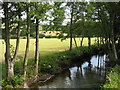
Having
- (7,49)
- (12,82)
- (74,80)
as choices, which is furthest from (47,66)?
(7,49)

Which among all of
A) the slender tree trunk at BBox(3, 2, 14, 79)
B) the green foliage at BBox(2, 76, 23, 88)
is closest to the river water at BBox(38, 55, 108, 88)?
the green foliage at BBox(2, 76, 23, 88)

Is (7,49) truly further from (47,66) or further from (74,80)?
(74,80)

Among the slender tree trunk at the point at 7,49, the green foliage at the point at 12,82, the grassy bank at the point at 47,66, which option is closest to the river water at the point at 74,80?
the grassy bank at the point at 47,66

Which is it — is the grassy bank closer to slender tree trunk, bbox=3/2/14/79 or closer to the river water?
slender tree trunk, bbox=3/2/14/79

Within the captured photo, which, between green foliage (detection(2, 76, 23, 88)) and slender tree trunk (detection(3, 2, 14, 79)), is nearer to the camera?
slender tree trunk (detection(3, 2, 14, 79))

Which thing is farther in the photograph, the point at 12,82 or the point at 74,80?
the point at 74,80

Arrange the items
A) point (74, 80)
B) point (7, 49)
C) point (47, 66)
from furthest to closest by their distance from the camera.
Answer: point (47, 66)
point (74, 80)
point (7, 49)

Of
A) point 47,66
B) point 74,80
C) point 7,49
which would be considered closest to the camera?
point 7,49

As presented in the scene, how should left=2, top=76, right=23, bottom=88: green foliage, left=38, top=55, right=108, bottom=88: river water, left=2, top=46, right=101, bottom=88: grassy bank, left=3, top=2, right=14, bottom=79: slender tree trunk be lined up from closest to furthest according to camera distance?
left=3, top=2, right=14, bottom=79: slender tree trunk, left=2, top=76, right=23, bottom=88: green foliage, left=2, top=46, right=101, bottom=88: grassy bank, left=38, top=55, right=108, bottom=88: river water

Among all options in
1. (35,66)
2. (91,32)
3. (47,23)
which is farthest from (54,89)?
(91,32)

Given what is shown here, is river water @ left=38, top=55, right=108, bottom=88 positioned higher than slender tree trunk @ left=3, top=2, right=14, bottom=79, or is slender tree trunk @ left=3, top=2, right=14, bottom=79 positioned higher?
slender tree trunk @ left=3, top=2, right=14, bottom=79

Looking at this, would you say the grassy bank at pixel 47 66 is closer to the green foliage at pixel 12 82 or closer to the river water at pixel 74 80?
the green foliage at pixel 12 82

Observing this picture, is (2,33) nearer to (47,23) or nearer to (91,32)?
(47,23)

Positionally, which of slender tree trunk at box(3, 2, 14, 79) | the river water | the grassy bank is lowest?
the river water
